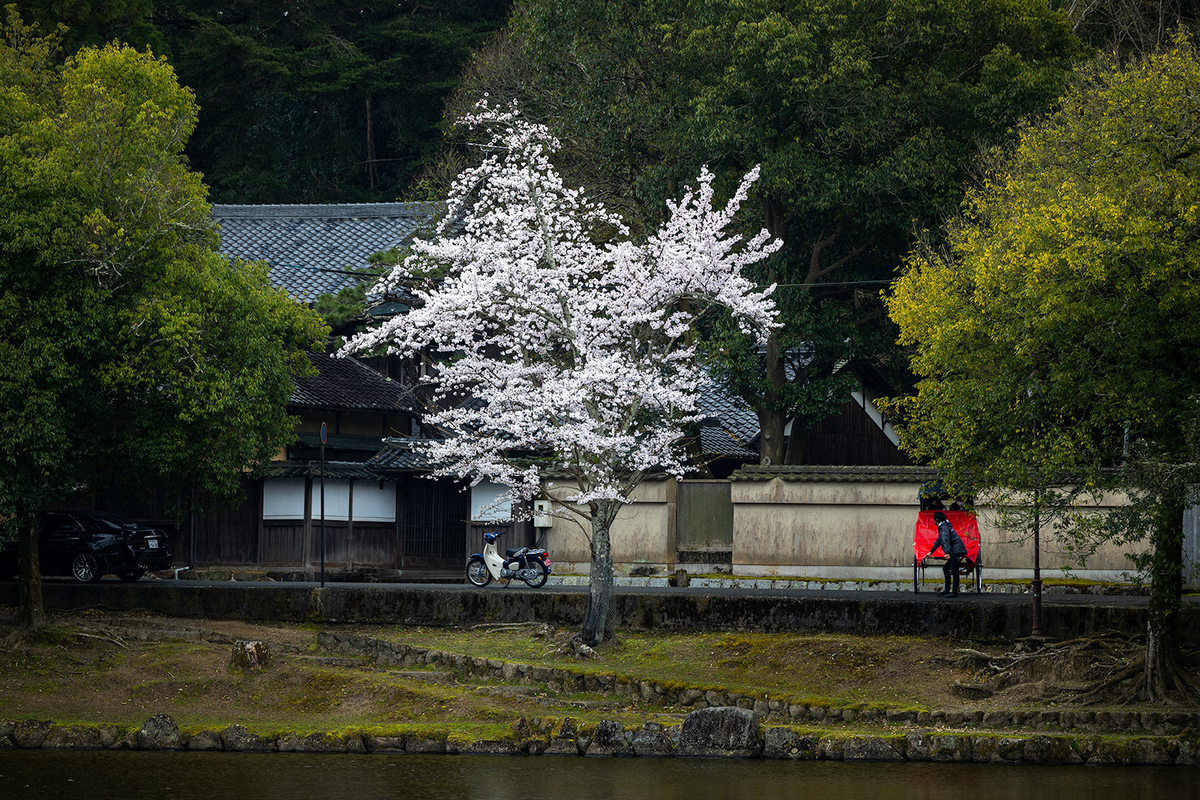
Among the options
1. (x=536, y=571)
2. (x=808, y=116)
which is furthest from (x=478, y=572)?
(x=808, y=116)

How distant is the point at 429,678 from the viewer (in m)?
20.8

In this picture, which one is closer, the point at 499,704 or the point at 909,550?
the point at 499,704

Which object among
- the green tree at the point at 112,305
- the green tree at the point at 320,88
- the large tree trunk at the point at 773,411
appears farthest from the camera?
the green tree at the point at 320,88

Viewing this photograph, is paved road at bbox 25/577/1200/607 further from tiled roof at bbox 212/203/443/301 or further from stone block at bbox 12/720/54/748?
tiled roof at bbox 212/203/443/301

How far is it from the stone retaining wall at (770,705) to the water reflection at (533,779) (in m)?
1.06

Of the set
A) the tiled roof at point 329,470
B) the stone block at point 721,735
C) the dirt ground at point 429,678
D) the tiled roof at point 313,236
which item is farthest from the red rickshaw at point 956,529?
the tiled roof at point 313,236

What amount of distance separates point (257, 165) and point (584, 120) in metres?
23.9

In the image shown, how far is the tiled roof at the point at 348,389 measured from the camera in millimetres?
33344

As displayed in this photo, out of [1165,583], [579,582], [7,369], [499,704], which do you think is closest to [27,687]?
[7,369]

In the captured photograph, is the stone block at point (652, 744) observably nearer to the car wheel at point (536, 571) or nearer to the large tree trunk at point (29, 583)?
the car wheel at point (536, 571)

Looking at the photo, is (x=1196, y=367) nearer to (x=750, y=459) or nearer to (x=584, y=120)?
(x=584, y=120)

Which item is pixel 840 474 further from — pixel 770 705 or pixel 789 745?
pixel 789 745

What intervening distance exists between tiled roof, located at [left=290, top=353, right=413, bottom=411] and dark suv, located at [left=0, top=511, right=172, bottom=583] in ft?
19.6

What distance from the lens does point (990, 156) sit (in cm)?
2619
